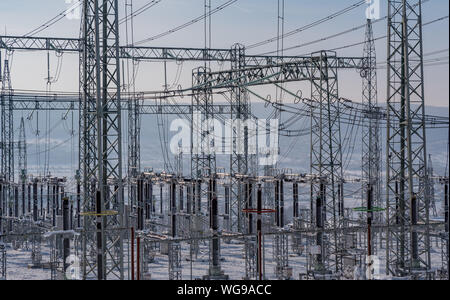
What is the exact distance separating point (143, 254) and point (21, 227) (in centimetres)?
999

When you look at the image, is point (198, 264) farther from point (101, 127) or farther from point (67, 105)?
point (67, 105)

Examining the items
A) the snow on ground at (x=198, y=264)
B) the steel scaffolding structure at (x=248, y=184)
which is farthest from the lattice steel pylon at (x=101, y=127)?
the snow on ground at (x=198, y=264)

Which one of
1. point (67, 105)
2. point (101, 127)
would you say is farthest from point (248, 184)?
point (67, 105)

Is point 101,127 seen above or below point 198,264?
above

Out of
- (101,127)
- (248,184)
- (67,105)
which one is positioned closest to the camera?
(101,127)

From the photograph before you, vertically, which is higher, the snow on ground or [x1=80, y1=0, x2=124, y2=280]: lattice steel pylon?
[x1=80, y1=0, x2=124, y2=280]: lattice steel pylon

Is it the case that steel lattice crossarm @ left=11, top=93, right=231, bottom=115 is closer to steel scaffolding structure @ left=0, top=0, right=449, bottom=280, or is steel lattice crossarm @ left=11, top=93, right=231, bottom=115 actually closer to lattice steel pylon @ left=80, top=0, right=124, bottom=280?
steel scaffolding structure @ left=0, top=0, right=449, bottom=280

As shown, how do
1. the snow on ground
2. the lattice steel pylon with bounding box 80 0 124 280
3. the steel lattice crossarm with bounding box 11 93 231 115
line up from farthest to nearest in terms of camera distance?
the steel lattice crossarm with bounding box 11 93 231 115
the snow on ground
the lattice steel pylon with bounding box 80 0 124 280

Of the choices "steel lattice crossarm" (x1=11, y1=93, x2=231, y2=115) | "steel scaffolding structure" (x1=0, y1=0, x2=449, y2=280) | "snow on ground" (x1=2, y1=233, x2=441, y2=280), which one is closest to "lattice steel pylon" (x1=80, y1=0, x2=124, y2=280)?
"steel scaffolding structure" (x1=0, y1=0, x2=449, y2=280)

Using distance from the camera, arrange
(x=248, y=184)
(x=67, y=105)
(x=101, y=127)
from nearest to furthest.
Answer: (x=101, y=127) → (x=248, y=184) → (x=67, y=105)

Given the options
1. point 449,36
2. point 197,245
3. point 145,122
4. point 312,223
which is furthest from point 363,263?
point 145,122
